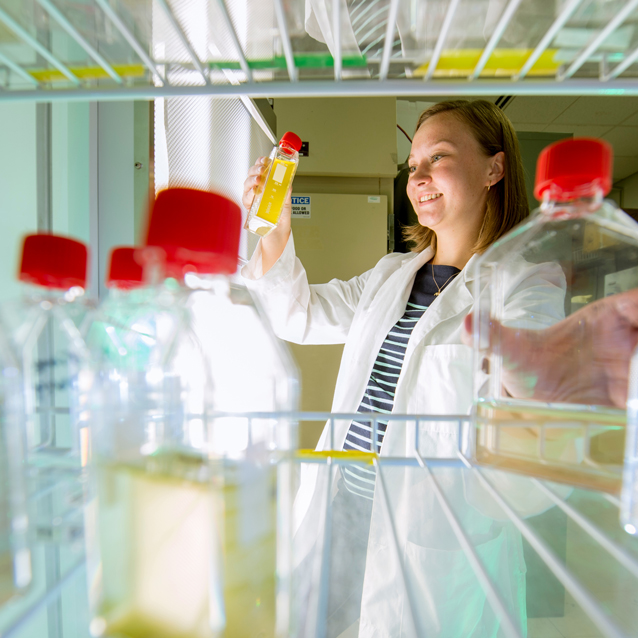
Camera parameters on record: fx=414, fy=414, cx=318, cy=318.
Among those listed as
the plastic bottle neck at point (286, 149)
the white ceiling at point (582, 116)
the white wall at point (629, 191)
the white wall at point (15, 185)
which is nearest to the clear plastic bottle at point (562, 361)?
the plastic bottle neck at point (286, 149)

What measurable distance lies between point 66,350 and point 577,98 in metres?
2.72

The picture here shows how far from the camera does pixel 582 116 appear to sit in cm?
244

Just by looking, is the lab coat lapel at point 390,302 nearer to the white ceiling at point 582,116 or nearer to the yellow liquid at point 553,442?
the yellow liquid at point 553,442

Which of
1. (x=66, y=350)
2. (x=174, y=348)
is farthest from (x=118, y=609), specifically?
(x=66, y=350)

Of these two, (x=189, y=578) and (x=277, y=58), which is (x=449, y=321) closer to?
(x=277, y=58)

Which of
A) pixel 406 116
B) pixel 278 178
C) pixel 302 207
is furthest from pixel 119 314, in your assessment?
pixel 406 116

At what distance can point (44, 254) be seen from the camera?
289 mm

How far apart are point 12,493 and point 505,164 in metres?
1.30

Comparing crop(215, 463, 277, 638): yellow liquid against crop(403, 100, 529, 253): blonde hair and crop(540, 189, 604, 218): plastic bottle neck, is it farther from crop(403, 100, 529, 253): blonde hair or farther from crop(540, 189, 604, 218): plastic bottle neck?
crop(403, 100, 529, 253): blonde hair

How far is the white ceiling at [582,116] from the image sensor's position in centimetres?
224

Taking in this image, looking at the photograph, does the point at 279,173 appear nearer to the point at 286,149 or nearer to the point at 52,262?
the point at 286,149

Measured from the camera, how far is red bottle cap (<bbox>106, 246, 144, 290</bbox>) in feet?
0.95

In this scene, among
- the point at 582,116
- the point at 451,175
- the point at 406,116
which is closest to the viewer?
the point at 451,175

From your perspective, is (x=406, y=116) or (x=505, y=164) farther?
(x=406, y=116)
